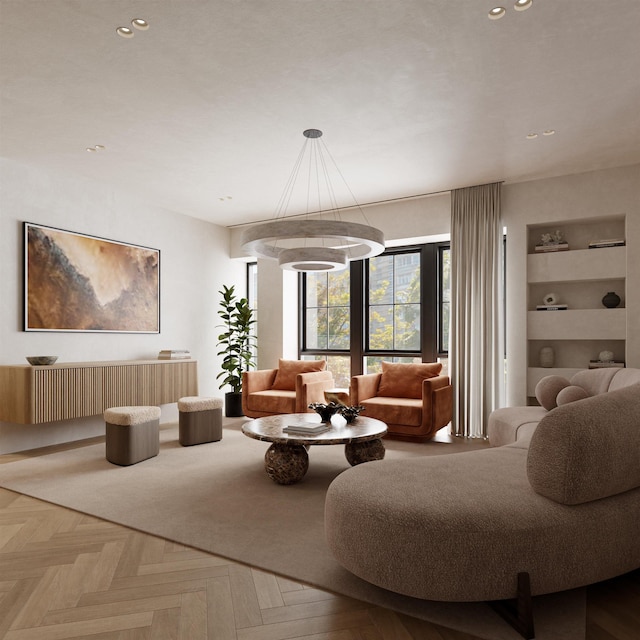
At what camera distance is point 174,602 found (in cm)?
197

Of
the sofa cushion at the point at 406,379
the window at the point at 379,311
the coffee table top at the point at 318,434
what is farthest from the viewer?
the window at the point at 379,311

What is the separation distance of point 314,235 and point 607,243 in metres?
3.16

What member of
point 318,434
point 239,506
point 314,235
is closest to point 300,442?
point 318,434

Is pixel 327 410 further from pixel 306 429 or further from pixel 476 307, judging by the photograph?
pixel 476 307

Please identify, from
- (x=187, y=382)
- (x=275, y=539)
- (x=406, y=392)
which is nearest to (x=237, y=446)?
(x=187, y=382)

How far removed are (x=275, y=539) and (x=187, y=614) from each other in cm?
74

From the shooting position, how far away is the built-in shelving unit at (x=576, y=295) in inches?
190

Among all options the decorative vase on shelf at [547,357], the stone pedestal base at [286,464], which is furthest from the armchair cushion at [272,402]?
the decorative vase on shelf at [547,357]

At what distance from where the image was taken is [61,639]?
173 cm

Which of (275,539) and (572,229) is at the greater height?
(572,229)

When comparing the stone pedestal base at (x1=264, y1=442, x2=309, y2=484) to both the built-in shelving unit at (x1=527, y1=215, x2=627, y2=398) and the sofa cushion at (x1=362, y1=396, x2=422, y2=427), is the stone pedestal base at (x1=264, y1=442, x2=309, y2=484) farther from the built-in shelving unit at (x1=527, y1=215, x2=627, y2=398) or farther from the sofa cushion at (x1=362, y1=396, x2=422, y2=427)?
the built-in shelving unit at (x1=527, y1=215, x2=627, y2=398)

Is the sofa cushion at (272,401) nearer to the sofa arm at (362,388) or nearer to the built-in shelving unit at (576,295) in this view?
the sofa arm at (362,388)

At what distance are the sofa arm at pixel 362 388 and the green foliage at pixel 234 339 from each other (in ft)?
6.44

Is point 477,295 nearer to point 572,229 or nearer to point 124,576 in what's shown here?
point 572,229
